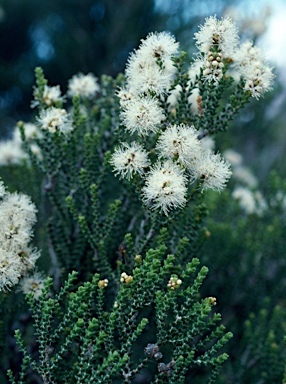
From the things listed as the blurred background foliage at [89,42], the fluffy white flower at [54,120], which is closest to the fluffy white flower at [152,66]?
the fluffy white flower at [54,120]

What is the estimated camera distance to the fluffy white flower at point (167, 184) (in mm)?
1440

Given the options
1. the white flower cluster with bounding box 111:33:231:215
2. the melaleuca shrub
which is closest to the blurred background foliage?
the melaleuca shrub

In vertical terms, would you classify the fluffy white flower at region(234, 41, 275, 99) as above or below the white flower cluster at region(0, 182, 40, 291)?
above

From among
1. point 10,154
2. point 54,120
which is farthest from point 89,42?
point 54,120

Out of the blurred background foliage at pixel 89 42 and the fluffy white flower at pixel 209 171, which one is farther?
the blurred background foliage at pixel 89 42

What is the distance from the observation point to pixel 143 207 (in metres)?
1.78

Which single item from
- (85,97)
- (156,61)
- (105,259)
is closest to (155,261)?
(105,259)

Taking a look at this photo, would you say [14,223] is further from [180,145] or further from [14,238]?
[180,145]

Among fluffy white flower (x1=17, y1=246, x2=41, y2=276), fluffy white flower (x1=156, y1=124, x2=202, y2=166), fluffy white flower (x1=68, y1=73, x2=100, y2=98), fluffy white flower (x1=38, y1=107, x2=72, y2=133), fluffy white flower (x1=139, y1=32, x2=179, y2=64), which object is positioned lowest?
fluffy white flower (x1=17, y1=246, x2=41, y2=276)

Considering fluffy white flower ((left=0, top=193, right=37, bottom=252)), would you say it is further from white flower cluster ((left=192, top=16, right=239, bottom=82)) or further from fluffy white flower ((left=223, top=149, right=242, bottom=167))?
fluffy white flower ((left=223, top=149, right=242, bottom=167))

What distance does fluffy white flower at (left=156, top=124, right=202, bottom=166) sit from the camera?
4.90 ft

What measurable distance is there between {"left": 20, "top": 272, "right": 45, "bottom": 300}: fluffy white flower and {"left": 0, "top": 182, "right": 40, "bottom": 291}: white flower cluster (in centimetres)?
3

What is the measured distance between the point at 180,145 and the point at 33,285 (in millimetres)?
747

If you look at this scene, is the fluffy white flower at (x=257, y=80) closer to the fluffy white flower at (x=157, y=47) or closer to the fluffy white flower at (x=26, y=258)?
the fluffy white flower at (x=157, y=47)
